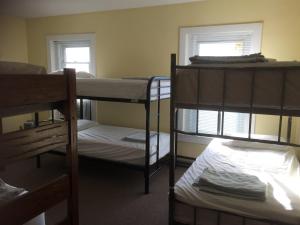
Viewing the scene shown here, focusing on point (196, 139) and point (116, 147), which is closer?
point (116, 147)

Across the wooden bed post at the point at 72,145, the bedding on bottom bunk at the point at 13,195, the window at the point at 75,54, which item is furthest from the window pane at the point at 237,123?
the bedding on bottom bunk at the point at 13,195

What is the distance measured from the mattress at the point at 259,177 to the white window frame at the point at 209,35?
70 cm

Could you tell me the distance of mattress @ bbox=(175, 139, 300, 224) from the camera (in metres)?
1.56

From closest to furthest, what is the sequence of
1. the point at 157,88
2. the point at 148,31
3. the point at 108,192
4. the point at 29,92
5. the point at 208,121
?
1. the point at 29,92
2. the point at 108,192
3. the point at 157,88
4. the point at 208,121
5. the point at 148,31

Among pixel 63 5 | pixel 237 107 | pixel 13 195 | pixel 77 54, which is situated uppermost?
pixel 63 5

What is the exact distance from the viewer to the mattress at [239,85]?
1525mm

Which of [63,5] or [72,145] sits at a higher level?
[63,5]

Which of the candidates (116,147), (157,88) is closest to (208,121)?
(157,88)

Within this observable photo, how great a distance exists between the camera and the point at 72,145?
133cm

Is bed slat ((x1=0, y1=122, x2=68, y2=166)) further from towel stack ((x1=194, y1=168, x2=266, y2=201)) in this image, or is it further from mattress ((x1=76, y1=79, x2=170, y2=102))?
mattress ((x1=76, y1=79, x2=170, y2=102))

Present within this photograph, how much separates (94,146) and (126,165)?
0.50 metres

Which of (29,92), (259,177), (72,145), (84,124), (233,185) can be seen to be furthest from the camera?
(84,124)

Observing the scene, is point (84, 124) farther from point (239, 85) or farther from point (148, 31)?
point (239, 85)

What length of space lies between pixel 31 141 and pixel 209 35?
2.83 metres
